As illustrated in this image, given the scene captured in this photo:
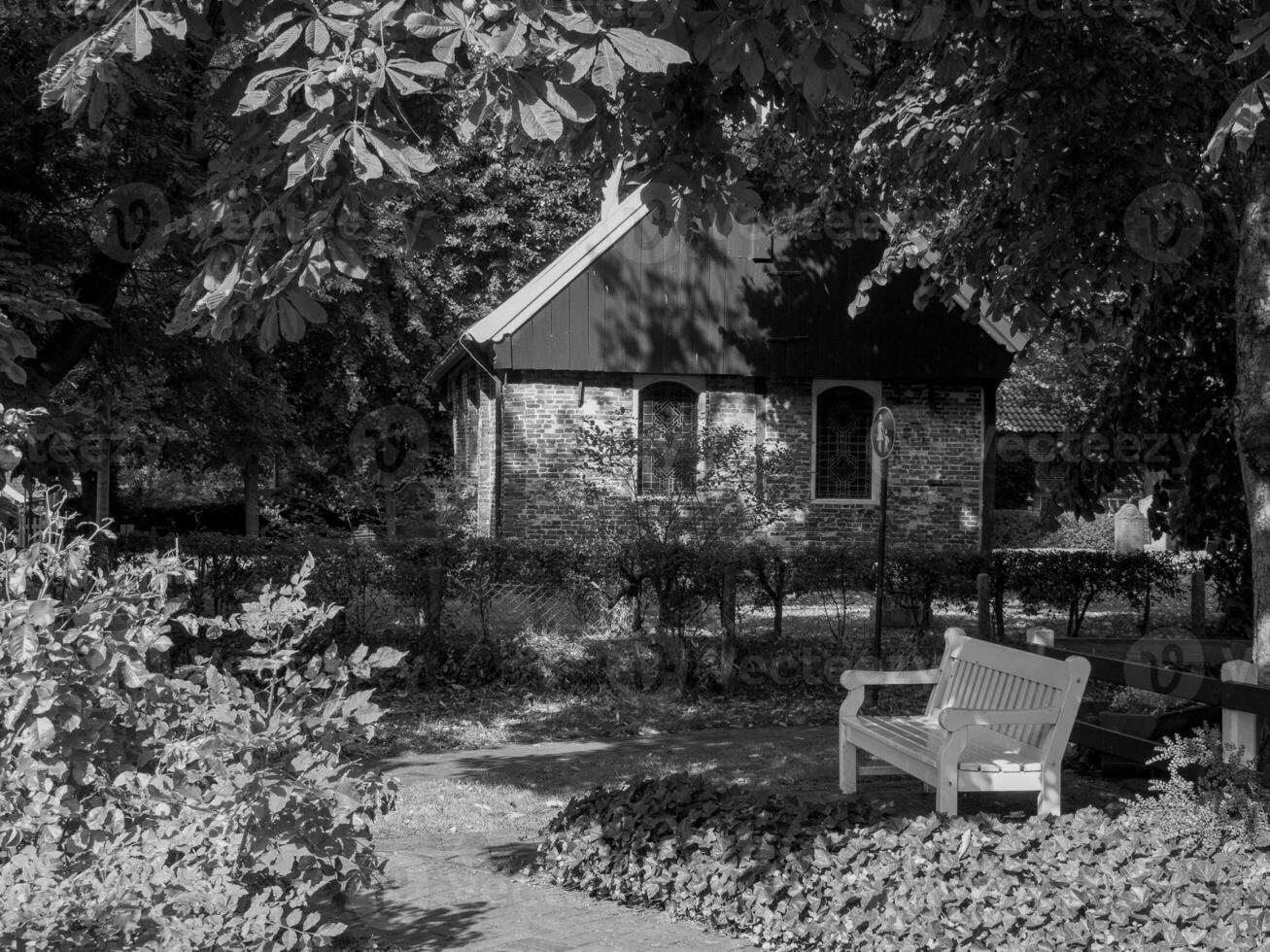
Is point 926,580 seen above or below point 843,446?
below

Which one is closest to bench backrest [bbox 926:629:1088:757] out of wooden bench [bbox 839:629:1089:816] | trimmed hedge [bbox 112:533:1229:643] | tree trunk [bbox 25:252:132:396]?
wooden bench [bbox 839:629:1089:816]

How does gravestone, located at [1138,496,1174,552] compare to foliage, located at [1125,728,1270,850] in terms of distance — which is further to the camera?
gravestone, located at [1138,496,1174,552]

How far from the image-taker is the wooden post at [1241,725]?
19.0 feet

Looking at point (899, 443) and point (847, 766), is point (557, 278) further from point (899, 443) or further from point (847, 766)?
point (847, 766)

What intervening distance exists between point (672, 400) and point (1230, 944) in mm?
17375

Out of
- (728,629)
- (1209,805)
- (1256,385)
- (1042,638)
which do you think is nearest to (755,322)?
(728,629)

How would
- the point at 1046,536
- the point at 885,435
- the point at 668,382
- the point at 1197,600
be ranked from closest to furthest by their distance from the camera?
the point at 885,435
the point at 1197,600
the point at 668,382
the point at 1046,536

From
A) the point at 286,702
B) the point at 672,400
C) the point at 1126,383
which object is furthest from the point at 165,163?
the point at 672,400

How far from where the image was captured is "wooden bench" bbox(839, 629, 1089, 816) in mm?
6027

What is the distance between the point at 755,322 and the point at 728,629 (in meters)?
9.29

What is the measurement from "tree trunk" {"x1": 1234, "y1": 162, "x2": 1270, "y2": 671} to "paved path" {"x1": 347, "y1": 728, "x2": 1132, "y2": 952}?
2.17 m

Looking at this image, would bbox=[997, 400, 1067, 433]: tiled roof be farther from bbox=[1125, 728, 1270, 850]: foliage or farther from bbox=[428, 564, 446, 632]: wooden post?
bbox=[1125, 728, 1270, 850]: foliage

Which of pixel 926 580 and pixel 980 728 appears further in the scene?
pixel 926 580

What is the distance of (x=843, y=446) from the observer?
21.7 meters
